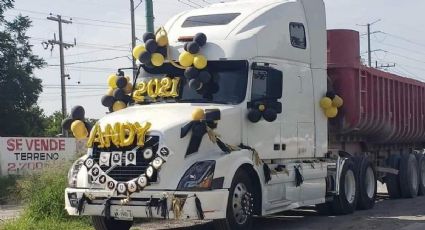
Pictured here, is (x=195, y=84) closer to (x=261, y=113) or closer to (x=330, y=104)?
(x=261, y=113)

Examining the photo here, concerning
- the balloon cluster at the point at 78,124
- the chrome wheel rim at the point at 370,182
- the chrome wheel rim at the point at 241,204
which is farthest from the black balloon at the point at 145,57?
the chrome wheel rim at the point at 370,182

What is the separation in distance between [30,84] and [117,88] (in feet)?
97.3

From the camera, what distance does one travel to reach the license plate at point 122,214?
9.81m

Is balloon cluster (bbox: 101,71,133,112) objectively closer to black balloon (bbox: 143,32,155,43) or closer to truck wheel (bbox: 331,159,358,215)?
black balloon (bbox: 143,32,155,43)

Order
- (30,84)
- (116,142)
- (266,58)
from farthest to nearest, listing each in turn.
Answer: (30,84)
(266,58)
(116,142)

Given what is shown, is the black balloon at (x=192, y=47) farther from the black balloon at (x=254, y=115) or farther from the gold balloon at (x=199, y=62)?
the black balloon at (x=254, y=115)

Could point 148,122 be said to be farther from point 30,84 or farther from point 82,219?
point 30,84

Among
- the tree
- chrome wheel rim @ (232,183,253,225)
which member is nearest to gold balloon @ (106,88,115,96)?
chrome wheel rim @ (232,183,253,225)

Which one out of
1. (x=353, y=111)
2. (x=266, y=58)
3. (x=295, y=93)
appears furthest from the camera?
(x=353, y=111)

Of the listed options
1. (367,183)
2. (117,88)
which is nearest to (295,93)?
(117,88)

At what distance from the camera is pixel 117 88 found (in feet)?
38.7

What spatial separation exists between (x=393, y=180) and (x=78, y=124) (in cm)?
990

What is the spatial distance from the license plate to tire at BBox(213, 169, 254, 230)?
122 centimetres

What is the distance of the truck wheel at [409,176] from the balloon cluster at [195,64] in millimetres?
8914
